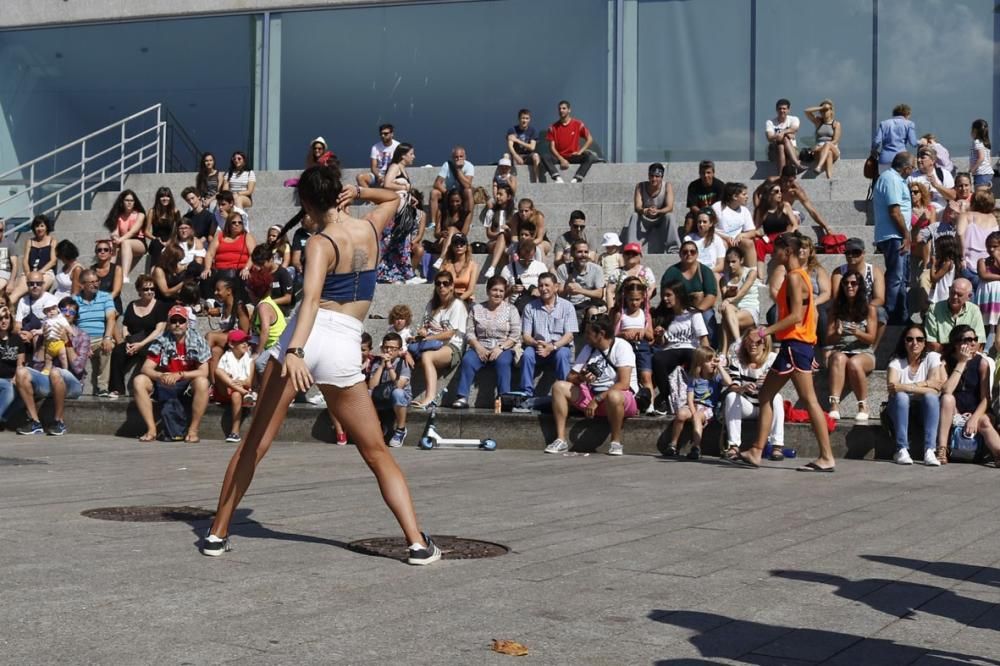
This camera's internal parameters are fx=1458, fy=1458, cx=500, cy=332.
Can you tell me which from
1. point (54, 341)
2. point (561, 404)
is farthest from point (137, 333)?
point (561, 404)

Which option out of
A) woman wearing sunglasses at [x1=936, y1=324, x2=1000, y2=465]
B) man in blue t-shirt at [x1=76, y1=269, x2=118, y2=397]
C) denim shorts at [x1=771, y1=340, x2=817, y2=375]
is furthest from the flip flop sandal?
man in blue t-shirt at [x1=76, y1=269, x2=118, y2=397]

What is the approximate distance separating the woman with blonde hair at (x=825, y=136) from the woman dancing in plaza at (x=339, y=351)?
15.7 metres

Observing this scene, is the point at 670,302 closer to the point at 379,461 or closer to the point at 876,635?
the point at 379,461

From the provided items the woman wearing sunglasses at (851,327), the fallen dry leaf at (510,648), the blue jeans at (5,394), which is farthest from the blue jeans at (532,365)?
the fallen dry leaf at (510,648)

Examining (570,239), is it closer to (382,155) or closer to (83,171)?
(382,155)

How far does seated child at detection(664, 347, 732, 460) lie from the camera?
13938 millimetres

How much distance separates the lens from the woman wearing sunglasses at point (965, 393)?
13.6 m

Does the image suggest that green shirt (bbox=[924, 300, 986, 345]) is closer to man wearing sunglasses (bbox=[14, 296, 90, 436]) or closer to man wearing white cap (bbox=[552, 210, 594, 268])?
man wearing white cap (bbox=[552, 210, 594, 268])

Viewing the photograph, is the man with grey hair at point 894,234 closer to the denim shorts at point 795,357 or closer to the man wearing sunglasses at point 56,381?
the denim shorts at point 795,357

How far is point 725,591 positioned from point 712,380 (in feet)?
25.7

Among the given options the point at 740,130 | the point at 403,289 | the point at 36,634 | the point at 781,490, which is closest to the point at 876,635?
the point at 36,634

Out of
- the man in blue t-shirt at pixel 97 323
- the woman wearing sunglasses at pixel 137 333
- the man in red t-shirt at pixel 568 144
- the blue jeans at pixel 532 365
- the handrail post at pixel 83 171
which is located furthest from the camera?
the handrail post at pixel 83 171

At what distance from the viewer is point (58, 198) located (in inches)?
1025

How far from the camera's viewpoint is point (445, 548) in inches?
299
